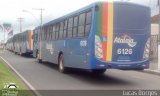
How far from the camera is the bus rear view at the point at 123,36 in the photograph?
15016mm

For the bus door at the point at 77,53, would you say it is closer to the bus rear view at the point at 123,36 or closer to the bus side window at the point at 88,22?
the bus side window at the point at 88,22

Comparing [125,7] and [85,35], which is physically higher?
[125,7]

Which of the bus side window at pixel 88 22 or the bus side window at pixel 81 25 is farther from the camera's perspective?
the bus side window at pixel 81 25

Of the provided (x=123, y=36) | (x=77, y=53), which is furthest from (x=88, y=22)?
(x=77, y=53)

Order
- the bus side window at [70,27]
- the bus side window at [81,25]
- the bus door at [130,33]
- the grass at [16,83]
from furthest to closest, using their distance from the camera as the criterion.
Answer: the bus side window at [70,27] < the bus side window at [81,25] < the bus door at [130,33] < the grass at [16,83]

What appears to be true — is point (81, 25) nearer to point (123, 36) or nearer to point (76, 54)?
point (76, 54)

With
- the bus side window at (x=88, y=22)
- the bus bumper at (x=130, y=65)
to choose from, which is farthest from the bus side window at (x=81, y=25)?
the bus bumper at (x=130, y=65)

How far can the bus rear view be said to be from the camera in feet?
49.3

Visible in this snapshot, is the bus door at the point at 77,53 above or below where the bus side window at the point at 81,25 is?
below

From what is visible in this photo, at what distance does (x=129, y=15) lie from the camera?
15.4 m

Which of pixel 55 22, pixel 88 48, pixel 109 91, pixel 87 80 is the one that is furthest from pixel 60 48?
pixel 109 91

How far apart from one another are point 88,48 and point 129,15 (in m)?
2.07

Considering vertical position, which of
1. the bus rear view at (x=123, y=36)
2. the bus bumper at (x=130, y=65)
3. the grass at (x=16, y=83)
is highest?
the bus rear view at (x=123, y=36)

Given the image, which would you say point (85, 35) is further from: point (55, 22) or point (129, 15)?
point (55, 22)
